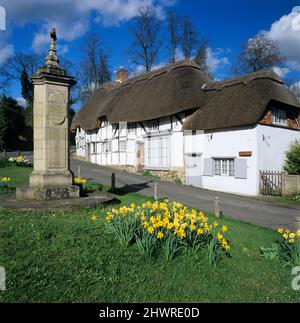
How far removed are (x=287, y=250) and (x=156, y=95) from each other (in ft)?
56.6

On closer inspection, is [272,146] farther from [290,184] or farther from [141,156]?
[141,156]

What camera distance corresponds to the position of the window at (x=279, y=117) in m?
16.8

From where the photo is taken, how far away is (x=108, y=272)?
4.04 metres

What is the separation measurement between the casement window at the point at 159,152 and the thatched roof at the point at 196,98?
68.8 inches

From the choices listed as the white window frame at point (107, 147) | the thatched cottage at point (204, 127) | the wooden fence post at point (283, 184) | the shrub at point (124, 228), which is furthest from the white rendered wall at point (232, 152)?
the shrub at point (124, 228)

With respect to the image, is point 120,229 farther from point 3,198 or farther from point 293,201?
point 293,201

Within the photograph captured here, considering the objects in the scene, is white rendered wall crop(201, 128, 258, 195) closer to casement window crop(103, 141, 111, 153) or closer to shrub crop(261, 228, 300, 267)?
shrub crop(261, 228, 300, 267)

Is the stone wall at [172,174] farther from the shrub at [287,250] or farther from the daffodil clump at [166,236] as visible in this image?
the daffodil clump at [166,236]

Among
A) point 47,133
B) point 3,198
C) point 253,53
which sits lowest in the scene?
point 3,198

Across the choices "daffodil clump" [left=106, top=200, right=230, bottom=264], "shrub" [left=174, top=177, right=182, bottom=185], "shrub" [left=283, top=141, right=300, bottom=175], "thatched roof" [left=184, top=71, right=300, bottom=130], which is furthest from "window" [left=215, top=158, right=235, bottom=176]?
"daffodil clump" [left=106, top=200, right=230, bottom=264]

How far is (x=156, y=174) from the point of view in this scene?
67.8 ft

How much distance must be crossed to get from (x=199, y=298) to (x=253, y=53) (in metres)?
37.0

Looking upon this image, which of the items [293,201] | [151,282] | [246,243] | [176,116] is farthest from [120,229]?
[176,116]

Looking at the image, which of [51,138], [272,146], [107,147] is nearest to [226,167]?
[272,146]
